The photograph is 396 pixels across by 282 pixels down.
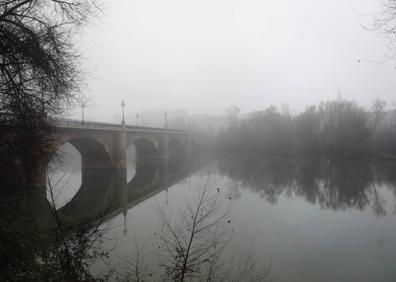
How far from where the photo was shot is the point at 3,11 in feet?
16.6

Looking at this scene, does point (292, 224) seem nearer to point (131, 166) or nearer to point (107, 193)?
point (107, 193)

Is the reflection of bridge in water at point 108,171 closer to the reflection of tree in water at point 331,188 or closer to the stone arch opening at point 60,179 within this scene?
the stone arch opening at point 60,179

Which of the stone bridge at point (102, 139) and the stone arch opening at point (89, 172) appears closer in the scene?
the stone arch opening at point (89, 172)

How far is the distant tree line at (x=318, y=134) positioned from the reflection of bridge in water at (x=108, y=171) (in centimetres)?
2396

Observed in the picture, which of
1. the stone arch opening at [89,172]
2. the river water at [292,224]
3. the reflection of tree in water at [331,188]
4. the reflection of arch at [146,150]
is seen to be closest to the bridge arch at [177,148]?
the reflection of arch at [146,150]

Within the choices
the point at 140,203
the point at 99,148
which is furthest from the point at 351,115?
the point at 140,203

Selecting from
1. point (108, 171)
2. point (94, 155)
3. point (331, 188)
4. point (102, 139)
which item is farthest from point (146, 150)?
point (331, 188)

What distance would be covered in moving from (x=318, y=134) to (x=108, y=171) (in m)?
42.3

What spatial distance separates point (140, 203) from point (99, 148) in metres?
16.3

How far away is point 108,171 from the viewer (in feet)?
110

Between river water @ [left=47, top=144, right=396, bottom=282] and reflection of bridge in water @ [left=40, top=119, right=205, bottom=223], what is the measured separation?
0.83 feet

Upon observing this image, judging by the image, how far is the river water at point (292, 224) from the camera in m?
9.28

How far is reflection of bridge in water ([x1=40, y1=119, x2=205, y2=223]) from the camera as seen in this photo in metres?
18.0

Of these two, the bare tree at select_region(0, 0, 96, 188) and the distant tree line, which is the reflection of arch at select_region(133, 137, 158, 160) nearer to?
the distant tree line
